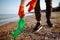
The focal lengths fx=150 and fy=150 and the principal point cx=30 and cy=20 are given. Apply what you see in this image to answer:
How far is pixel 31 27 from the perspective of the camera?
1.17m

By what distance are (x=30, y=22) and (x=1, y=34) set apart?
0.92ft

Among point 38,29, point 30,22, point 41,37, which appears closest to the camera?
point 41,37

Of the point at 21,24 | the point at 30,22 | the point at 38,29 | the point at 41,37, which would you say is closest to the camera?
the point at 21,24

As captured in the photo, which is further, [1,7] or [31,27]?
[1,7]

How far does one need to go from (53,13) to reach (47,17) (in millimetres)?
65

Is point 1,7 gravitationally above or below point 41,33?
above

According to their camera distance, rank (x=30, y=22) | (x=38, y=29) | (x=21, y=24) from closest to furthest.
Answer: (x=21, y=24) < (x=38, y=29) < (x=30, y=22)

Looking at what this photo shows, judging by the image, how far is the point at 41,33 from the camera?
105 cm

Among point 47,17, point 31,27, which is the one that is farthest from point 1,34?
point 47,17

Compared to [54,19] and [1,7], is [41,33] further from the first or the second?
[1,7]

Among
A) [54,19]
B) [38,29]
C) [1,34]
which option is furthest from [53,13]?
[1,34]

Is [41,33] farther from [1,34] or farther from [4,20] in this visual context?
[4,20]

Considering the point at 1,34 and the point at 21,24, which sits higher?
the point at 21,24

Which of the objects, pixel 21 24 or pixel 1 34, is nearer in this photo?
pixel 21 24
